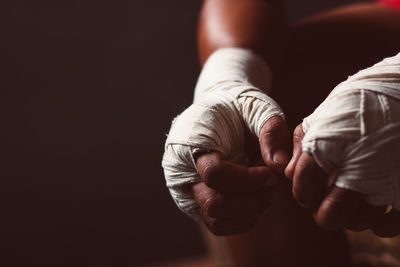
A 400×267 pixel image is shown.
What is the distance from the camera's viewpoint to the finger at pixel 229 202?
453 mm

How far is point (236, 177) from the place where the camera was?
0.44 m

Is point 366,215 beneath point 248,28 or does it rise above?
beneath

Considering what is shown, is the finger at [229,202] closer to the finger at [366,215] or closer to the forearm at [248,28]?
the finger at [366,215]

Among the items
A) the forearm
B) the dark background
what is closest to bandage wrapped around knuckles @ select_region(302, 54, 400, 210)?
the forearm

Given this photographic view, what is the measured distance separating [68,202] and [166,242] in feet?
1.01

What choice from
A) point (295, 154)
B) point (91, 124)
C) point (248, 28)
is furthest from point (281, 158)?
point (91, 124)

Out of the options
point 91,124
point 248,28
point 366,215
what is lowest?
point 91,124

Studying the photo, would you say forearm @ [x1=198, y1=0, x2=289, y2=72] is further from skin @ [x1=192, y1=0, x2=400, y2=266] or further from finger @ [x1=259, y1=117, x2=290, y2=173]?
finger @ [x1=259, y1=117, x2=290, y2=173]

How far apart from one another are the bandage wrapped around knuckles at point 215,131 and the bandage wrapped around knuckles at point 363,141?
7cm

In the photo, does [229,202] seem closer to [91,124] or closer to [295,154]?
[295,154]

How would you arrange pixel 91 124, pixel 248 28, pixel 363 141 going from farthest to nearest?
pixel 91 124 → pixel 248 28 → pixel 363 141

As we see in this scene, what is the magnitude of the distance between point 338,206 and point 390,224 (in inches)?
2.4

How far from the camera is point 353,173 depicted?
1.32 feet

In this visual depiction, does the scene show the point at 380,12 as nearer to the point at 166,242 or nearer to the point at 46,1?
the point at 46,1
